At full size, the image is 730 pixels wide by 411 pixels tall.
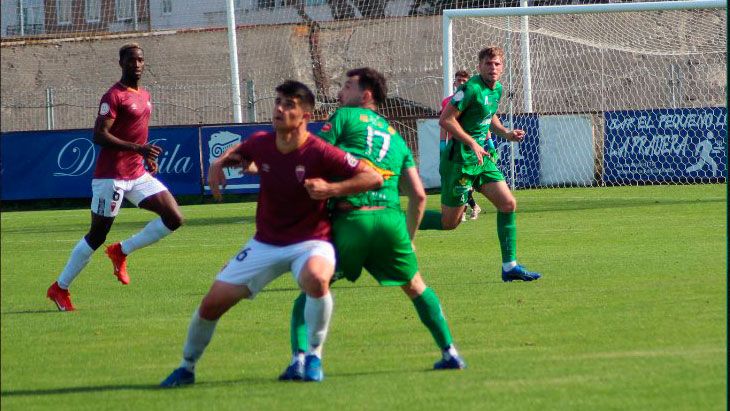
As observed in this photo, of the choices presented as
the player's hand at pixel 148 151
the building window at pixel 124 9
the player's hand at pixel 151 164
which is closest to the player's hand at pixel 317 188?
the player's hand at pixel 148 151

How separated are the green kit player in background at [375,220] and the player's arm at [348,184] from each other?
29cm

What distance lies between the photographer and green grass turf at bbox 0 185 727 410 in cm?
620

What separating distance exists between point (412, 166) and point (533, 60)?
70.6ft

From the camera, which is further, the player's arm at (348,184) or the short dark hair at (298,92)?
the short dark hair at (298,92)

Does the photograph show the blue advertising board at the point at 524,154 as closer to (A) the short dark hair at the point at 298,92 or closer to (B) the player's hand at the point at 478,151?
(B) the player's hand at the point at 478,151

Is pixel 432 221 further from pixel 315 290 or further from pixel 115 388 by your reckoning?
pixel 115 388

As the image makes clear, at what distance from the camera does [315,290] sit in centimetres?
640

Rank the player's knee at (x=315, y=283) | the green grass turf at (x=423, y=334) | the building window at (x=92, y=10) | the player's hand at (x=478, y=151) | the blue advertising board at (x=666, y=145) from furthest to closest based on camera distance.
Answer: the building window at (x=92, y=10)
the blue advertising board at (x=666, y=145)
the player's hand at (x=478, y=151)
the player's knee at (x=315, y=283)
the green grass turf at (x=423, y=334)

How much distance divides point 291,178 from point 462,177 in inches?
197

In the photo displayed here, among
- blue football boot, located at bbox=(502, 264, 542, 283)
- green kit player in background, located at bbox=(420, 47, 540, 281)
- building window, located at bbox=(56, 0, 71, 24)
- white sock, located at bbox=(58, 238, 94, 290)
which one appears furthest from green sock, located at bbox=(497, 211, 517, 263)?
building window, located at bbox=(56, 0, 71, 24)

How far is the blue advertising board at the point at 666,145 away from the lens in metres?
24.9

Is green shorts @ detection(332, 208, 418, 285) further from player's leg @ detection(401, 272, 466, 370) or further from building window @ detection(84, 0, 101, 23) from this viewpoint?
building window @ detection(84, 0, 101, 23)

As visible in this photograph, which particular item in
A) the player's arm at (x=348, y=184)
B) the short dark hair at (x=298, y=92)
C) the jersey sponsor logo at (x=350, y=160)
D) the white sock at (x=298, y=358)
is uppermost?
the short dark hair at (x=298, y=92)

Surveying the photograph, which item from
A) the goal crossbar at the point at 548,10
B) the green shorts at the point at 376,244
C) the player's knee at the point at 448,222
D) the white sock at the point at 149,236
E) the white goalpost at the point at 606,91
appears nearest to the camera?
the green shorts at the point at 376,244
